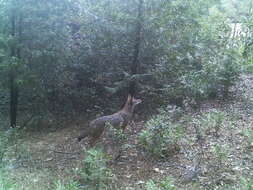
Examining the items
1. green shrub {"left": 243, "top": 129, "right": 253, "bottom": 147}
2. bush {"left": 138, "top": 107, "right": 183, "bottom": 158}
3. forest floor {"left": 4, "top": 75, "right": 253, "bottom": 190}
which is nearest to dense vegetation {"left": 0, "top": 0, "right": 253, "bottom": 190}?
forest floor {"left": 4, "top": 75, "right": 253, "bottom": 190}

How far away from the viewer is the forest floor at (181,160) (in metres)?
4.98

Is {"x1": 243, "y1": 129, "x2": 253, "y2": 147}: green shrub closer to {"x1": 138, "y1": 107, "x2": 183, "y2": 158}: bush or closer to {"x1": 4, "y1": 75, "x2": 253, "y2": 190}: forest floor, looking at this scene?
{"x1": 4, "y1": 75, "x2": 253, "y2": 190}: forest floor

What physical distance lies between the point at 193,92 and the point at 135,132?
1.55 metres

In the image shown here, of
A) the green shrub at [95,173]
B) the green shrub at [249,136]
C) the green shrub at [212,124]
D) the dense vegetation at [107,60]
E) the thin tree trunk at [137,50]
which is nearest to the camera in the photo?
the green shrub at [95,173]

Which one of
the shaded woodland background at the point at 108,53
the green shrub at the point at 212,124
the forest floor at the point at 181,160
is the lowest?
the forest floor at the point at 181,160

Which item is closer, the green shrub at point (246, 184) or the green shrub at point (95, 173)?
the green shrub at point (246, 184)

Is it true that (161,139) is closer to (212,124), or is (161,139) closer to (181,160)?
(181,160)

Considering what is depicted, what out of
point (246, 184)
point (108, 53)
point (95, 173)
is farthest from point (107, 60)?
point (246, 184)

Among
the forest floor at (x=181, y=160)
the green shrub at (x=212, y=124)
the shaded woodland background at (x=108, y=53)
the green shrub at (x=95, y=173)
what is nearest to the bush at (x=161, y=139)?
the forest floor at (x=181, y=160)

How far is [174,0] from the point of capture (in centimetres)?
797

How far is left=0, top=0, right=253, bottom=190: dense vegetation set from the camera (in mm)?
7598

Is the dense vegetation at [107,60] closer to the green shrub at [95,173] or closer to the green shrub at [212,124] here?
the green shrub at [212,124]

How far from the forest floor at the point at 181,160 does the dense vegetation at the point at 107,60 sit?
24 centimetres

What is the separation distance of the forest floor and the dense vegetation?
0.79ft
